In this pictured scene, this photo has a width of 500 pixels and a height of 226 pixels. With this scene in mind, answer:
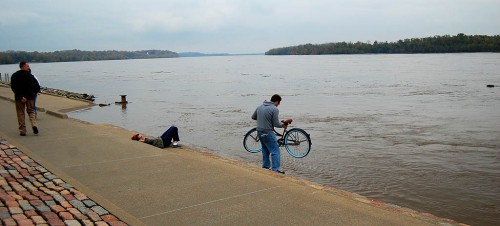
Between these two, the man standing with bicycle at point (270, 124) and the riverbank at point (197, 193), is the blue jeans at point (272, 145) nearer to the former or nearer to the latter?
the man standing with bicycle at point (270, 124)

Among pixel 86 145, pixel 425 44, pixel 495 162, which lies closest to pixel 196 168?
pixel 86 145

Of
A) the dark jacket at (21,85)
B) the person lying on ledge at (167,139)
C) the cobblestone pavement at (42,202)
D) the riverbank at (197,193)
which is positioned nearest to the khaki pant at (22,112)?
the dark jacket at (21,85)

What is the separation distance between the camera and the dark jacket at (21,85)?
1098 cm

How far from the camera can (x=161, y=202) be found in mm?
6023

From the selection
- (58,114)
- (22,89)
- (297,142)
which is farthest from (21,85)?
(297,142)

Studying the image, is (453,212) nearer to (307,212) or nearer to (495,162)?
(307,212)

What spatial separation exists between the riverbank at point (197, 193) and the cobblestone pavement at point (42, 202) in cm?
20

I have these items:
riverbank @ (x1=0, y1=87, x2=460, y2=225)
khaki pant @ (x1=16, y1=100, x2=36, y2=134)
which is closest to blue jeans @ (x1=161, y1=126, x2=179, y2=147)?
riverbank @ (x1=0, y1=87, x2=460, y2=225)

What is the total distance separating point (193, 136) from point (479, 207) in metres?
11.8

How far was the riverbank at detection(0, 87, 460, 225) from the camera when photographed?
541 cm

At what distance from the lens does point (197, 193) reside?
6.41 metres

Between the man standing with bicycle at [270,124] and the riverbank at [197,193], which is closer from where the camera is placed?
the riverbank at [197,193]

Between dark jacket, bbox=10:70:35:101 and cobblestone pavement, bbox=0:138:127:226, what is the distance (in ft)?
13.2

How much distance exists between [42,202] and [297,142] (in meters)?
6.85
